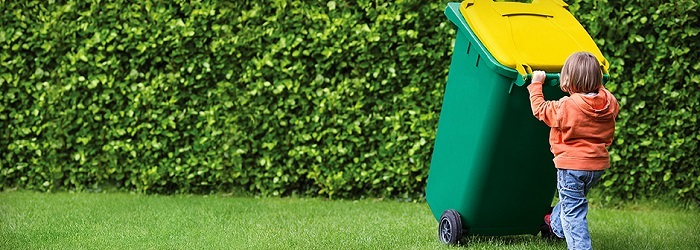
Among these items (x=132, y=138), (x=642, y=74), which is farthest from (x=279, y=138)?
(x=642, y=74)

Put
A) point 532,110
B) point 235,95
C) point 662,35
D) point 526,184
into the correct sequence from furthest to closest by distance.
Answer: point 235,95
point 662,35
point 526,184
point 532,110

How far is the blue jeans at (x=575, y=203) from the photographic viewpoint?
177 inches

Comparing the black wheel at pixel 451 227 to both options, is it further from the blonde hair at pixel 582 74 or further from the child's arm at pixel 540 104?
the blonde hair at pixel 582 74

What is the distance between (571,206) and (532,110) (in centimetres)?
52

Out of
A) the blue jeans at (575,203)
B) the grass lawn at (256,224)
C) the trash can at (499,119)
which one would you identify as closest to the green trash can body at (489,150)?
the trash can at (499,119)

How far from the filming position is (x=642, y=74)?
6594mm

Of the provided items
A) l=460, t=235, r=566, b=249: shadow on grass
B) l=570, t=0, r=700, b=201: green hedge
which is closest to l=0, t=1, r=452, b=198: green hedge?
l=570, t=0, r=700, b=201: green hedge

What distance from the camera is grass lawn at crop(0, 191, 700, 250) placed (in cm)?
530

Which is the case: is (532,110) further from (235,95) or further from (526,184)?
(235,95)

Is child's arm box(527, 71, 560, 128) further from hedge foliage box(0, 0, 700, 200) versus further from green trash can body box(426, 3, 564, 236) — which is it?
hedge foliage box(0, 0, 700, 200)

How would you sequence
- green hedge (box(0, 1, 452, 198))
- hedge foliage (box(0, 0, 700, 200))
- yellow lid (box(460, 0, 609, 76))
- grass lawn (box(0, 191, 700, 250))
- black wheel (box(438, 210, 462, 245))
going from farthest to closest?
green hedge (box(0, 1, 452, 198))
hedge foliage (box(0, 0, 700, 200))
grass lawn (box(0, 191, 700, 250))
black wheel (box(438, 210, 462, 245))
yellow lid (box(460, 0, 609, 76))

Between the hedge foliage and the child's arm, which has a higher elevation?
the child's arm

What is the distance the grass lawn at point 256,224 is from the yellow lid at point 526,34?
44.2 inches

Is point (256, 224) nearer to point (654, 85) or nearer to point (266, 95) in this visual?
point (266, 95)
